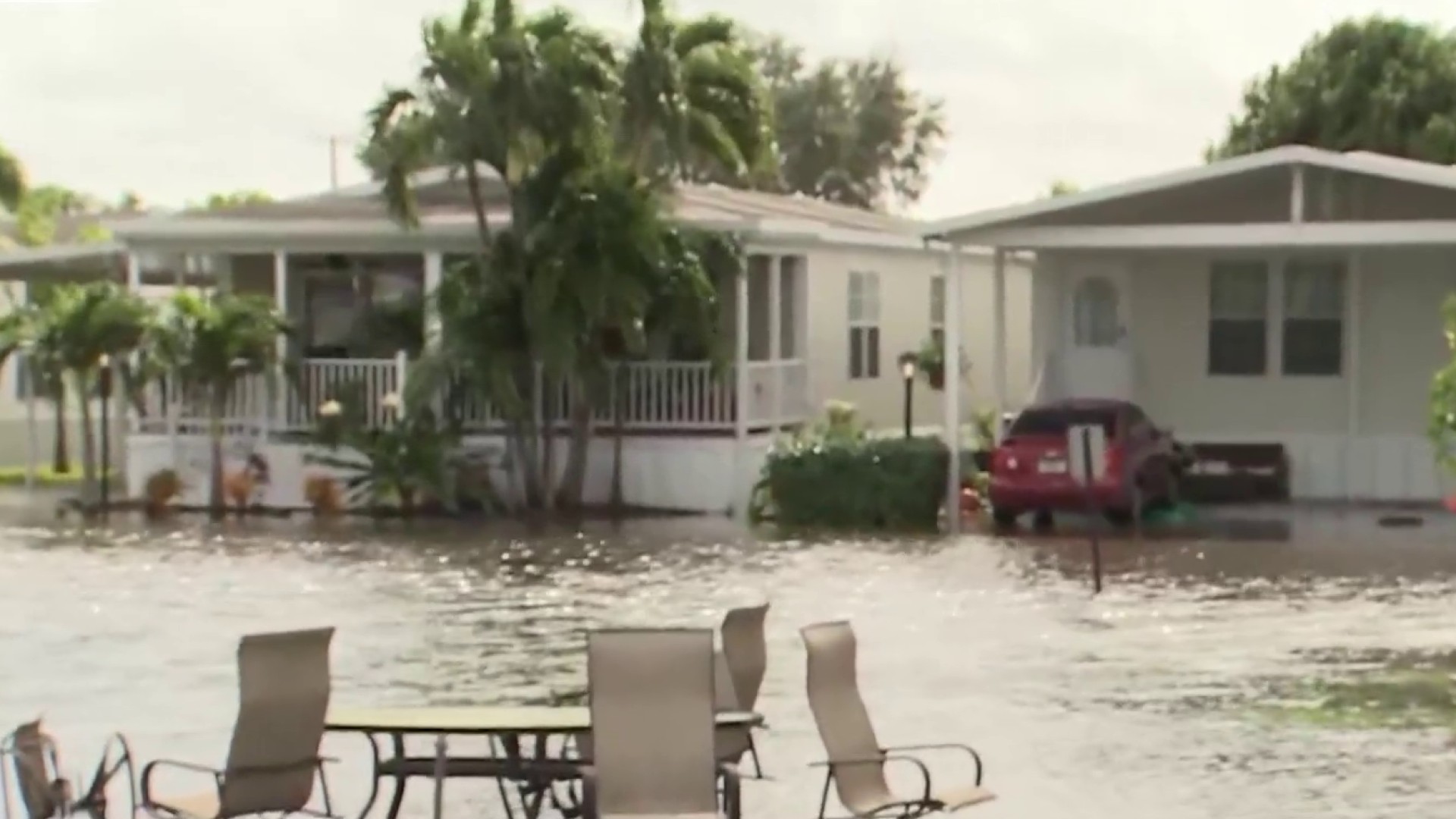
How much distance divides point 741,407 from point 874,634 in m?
12.3

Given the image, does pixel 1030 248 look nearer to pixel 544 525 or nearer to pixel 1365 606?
pixel 544 525

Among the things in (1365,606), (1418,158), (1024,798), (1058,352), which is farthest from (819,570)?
(1418,158)

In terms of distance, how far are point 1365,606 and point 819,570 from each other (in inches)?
201

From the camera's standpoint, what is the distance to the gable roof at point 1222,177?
27.0m

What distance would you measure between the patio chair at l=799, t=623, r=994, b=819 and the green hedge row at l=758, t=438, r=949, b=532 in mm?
17669

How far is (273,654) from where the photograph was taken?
9898 millimetres

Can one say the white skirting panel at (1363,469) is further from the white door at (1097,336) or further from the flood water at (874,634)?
the flood water at (874,634)

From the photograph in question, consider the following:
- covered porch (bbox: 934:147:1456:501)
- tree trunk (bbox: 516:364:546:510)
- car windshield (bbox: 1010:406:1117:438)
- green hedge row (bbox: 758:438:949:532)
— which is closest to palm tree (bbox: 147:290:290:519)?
tree trunk (bbox: 516:364:546:510)

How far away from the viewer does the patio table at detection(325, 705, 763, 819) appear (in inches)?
391

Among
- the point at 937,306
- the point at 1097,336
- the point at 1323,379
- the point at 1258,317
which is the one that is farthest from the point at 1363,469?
the point at 937,306

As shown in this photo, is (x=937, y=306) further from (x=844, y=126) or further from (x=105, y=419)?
(x=844, y=126)

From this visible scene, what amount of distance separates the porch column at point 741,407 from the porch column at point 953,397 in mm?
2634

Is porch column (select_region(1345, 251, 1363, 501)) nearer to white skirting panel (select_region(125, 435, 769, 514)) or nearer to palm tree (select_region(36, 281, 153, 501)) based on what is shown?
white skirting panel (select_region(125, 435, 769, 514))

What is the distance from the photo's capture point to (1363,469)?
30641 millimetres
